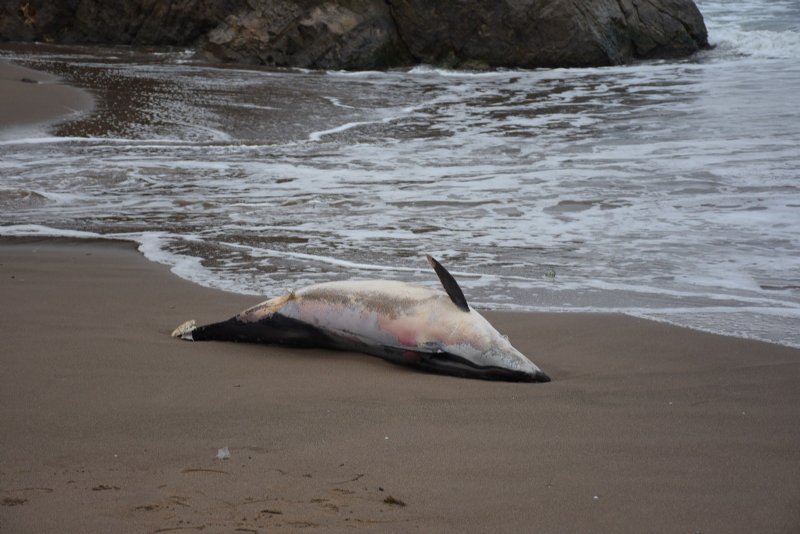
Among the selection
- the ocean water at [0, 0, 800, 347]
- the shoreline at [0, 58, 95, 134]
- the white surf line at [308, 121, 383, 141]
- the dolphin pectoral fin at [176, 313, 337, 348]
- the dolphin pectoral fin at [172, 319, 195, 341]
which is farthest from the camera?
the white surf line at [308, 121, 383, 141]

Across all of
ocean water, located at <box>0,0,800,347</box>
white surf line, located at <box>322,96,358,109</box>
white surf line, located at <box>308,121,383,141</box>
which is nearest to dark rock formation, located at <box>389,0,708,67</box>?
ocean water, located at <box>0,0,800,347</box>

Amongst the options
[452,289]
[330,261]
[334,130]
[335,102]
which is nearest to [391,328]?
[452,289]

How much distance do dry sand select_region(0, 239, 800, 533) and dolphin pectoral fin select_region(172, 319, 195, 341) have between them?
0.08 metres

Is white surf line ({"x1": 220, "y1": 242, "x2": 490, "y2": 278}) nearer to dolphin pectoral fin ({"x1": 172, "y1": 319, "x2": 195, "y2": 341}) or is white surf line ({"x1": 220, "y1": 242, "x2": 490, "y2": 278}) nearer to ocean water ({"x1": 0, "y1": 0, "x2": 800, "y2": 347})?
ocean water ({"x1": 0, "y1": 0, "x2": 800, "y2": 347})

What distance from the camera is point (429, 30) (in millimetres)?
19359

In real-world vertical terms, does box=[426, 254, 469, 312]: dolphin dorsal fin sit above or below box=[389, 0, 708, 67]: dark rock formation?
below

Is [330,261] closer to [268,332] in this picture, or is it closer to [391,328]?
[268,332]

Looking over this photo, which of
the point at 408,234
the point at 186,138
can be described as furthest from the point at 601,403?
the point at 186,138

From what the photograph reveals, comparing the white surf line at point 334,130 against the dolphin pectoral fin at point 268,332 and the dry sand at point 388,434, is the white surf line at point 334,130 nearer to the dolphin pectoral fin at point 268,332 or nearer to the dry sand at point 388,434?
the dry sand at point 388,434

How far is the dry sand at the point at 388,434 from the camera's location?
106 inches

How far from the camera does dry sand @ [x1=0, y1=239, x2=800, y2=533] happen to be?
2.70 meters

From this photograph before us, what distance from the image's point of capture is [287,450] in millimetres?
3160

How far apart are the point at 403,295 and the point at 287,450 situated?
1246mm

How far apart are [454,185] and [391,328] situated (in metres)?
4.90
